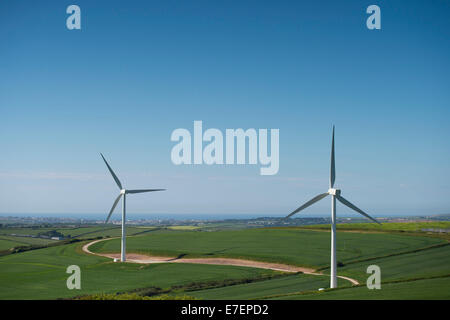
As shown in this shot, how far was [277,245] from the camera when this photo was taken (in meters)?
68.4

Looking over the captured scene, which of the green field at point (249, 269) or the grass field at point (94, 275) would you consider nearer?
the green field at point (249, 269)

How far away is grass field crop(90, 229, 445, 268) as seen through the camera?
5731 centimetres

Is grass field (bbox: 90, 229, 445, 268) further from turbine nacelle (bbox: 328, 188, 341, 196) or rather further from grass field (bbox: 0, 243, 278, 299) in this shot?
turbine nacelle (bbox: 328, 188, 341, 196)

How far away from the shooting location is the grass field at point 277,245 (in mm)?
57312

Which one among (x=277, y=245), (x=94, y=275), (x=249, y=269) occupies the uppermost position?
(x=249, y=269)

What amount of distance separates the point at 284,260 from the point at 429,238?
91.3 feet

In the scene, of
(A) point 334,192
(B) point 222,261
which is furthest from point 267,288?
(B) point 222,261
